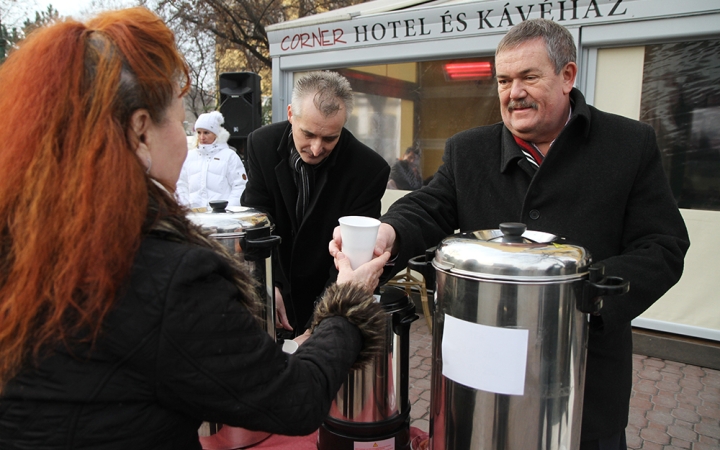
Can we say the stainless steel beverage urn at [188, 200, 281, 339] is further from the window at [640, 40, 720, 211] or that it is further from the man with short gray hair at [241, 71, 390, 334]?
the window at [640, 40, 720, 211]

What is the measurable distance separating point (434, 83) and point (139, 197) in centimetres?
413

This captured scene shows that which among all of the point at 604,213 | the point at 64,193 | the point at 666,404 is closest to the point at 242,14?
the point at 666,404

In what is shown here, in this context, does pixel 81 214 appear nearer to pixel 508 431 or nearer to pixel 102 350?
pixel 102 350

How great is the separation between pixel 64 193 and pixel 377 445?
1007 mm

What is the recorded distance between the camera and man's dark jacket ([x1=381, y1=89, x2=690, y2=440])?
4.18 ft

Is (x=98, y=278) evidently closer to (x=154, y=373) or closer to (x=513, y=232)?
(x=154, y=373)

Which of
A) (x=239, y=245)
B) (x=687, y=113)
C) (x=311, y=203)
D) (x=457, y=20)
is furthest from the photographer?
(x=457, y=20)

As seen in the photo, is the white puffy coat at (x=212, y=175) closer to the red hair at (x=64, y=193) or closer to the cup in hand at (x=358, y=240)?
the cup in hand at (x=358, y=240)

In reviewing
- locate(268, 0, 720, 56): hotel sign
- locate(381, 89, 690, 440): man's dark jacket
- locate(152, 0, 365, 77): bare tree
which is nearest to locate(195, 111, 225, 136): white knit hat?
locate(268, 0, 720, 56): hotel sign

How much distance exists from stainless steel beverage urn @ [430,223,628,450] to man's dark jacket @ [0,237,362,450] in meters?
0.41

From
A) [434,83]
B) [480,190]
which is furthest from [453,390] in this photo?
[434,83]

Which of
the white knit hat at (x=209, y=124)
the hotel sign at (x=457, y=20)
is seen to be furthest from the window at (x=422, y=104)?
the white knit hat at (x=209, y=124)

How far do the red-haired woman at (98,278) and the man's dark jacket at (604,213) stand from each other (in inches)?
27.8

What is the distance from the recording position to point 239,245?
1.47 meters
